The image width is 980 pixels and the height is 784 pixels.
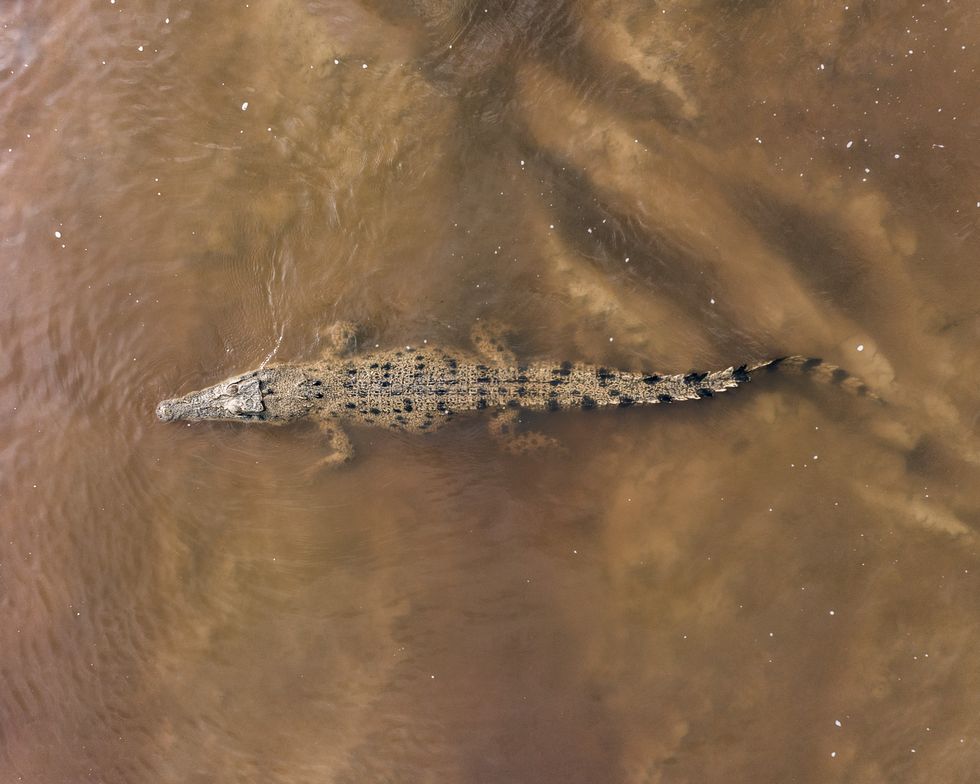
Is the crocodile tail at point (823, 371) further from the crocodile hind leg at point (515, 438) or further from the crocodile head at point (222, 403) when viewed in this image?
A: the crocodile head at point (222, 403)

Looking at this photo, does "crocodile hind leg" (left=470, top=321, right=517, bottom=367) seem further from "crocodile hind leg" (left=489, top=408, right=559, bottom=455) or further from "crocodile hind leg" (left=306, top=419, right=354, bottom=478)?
"crocodile hind leg" (left=306, top=419, right=354, bottom=478)

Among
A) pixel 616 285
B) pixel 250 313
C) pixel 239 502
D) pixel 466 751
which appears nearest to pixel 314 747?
pixel 466 751

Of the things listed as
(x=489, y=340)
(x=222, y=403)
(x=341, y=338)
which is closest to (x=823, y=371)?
(x=489, y=340)

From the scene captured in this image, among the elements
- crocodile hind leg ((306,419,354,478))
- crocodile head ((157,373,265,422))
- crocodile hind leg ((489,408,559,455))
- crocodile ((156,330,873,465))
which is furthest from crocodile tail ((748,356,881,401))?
crocodile head ((157,373,265,422))

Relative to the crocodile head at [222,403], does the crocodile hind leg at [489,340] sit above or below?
above

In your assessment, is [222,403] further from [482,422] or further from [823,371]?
[823,371]

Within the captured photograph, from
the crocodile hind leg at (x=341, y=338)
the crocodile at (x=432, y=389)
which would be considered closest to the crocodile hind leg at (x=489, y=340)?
the crocodile at (x=432, y=389)

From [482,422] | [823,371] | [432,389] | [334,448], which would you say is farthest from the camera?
[334,448]
